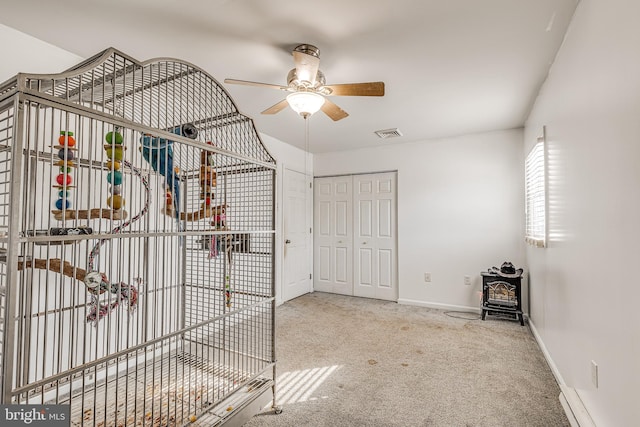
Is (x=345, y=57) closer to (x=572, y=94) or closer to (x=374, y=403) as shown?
(x=572, y=94)

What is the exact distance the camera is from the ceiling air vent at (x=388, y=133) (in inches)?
162

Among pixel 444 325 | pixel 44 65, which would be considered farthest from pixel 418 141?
pixel 44 65

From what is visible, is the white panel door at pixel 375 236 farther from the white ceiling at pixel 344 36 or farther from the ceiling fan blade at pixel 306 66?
the ceiling fan blade at pixel 306 66

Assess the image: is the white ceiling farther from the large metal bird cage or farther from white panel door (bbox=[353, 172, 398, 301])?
white panel door (bbox=[353, 172, 398, 301])

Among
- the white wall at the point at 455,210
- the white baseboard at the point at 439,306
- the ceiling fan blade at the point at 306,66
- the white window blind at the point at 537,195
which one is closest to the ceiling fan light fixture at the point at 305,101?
the ceiling fan blade at the point at 306,66

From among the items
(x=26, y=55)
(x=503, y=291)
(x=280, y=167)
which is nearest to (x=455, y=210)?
(x=503, y=291)

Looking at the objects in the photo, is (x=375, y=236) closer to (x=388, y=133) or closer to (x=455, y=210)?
(x=455, y=210)

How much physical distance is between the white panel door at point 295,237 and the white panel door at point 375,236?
2.62 feet

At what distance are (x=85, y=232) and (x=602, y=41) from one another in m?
2.37

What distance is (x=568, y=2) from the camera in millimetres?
1793

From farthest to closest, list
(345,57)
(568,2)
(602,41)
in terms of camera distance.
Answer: (345,57), (568,2), (602,41)

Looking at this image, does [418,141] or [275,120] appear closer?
[275,120]

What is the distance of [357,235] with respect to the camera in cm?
515

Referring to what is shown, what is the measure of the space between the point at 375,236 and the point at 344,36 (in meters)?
3.37
